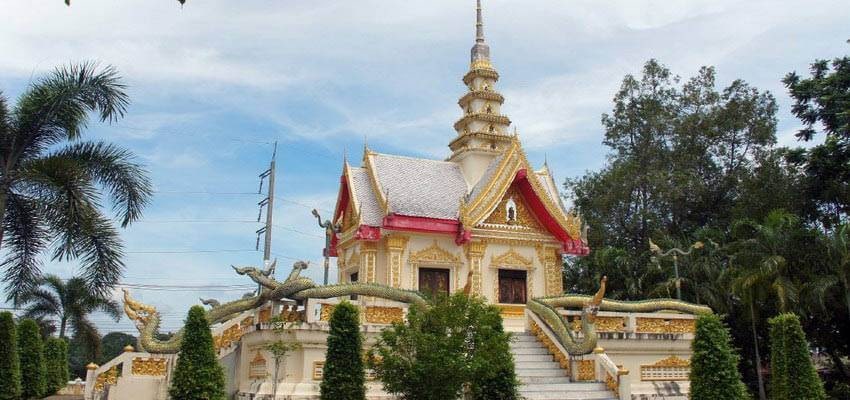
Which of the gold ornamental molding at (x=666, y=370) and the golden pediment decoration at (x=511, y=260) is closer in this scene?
the gold ornamental molding at (x=666, y=370)

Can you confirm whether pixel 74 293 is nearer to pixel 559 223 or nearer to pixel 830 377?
pixel 559 223

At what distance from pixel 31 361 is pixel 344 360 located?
13701 mm

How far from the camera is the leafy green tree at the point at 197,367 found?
40.1 feet

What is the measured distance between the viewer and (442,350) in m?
11.7

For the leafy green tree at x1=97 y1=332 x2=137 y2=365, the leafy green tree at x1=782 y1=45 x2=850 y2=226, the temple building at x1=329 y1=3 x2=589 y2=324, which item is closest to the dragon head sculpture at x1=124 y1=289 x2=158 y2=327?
the temple building at x1=329 y1=3 x2=589 y2=324

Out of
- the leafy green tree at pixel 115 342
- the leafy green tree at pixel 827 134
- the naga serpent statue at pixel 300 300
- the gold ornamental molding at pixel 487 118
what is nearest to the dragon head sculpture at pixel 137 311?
the naga serpent statue at pixel 300 300

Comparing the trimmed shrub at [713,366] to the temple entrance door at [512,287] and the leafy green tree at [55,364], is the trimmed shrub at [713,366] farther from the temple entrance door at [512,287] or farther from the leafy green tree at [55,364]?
the leafy green tree at [55,364]

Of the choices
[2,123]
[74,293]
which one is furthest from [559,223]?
[74,293]

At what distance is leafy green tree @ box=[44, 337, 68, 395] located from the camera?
25.6 m

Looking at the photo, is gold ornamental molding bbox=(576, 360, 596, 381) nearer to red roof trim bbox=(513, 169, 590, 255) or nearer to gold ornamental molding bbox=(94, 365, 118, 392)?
red roof trim bbox=(513, 169, 590, 255)

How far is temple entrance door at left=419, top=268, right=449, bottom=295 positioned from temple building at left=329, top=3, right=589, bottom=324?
3 centimetres

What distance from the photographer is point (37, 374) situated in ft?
71.0

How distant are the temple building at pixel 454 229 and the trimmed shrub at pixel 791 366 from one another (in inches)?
330

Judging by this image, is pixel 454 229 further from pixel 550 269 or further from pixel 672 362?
pixel 672 362
